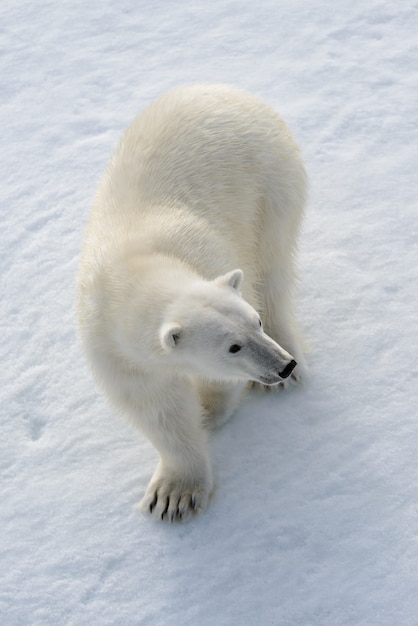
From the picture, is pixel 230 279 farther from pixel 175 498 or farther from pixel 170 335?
pixel 175 498

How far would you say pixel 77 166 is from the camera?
206 inches

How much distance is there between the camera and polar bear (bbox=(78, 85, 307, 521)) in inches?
118

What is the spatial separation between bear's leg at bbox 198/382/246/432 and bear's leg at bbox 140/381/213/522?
16cm

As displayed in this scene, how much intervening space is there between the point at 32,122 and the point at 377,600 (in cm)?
365

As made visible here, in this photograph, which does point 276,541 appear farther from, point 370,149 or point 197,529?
point 370,149

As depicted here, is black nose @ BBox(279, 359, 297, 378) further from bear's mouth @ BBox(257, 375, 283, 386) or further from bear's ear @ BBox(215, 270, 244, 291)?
bear's ear @ BBox(215, 270, 244, 291)

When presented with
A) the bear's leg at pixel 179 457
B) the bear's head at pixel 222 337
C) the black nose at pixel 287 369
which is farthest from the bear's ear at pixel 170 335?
the bear's leg at pixel 179 457

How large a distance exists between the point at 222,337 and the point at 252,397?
3.20 feet

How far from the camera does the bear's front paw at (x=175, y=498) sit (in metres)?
3.48

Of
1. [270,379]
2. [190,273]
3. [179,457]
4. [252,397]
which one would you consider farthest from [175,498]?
[190,273]

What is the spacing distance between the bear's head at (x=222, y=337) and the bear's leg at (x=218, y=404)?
0.70 m

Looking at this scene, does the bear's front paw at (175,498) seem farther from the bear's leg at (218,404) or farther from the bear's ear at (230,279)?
the bear's ear at (230,279)

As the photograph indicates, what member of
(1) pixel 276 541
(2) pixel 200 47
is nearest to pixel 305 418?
(1) pixel 276 541

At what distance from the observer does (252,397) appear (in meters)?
3.86
